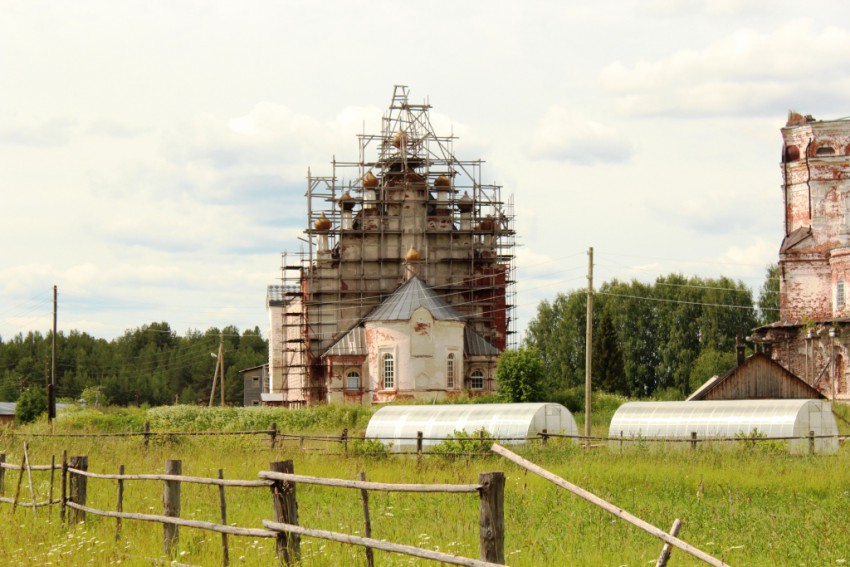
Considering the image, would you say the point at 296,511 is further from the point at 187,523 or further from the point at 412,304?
the point at 412,304

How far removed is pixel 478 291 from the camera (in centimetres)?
6203

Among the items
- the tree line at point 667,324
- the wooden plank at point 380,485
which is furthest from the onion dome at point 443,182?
the wooden plank at point 380,485

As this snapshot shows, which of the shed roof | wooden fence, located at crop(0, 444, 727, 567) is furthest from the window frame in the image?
wooden fence, located at crop(0, 444, 727, 567)

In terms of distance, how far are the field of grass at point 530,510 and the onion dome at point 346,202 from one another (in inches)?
1389

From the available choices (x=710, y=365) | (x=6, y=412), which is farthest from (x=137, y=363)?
(x=710, y=365)

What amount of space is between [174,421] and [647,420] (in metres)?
20.4

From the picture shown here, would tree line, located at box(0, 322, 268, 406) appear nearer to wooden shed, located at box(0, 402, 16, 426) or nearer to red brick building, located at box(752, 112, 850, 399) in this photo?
wooden shed, located at box(0, 402, 16, 426)

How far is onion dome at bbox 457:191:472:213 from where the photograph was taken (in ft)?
204

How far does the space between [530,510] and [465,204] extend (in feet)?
152

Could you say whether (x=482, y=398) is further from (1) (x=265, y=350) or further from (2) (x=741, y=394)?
(1) (x=265, y=350)

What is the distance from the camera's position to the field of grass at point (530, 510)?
13172 millimetres

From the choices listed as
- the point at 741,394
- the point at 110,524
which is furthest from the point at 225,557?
the point at 741,394

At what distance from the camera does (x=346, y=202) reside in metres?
62.8

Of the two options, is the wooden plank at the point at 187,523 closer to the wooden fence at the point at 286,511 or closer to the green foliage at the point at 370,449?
the wooden fence at the point at 286,511
